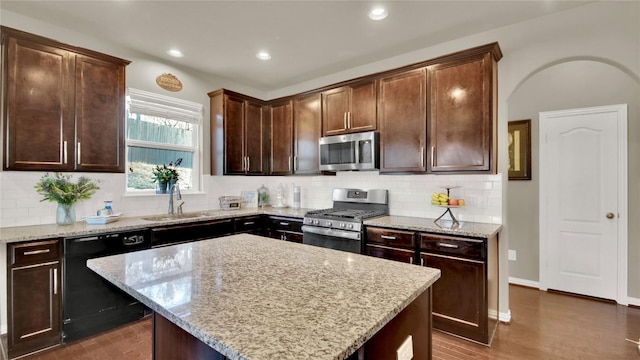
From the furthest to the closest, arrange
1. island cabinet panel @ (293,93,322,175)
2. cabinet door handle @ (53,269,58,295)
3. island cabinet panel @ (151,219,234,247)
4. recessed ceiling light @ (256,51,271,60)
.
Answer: island cabinet panel @ (293,93,322,175) < recessed ceiling light @ (256,51,271,60) < island cabinet panel @ (151,219,234,247) < cabinet door handle @ (53,269,58,295)

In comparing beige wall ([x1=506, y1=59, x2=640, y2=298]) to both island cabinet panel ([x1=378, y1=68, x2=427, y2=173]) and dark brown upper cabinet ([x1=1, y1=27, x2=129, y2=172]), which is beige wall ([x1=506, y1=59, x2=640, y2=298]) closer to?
island cabinet panel ([x1=378, y1=68, x2=427, y2=173])

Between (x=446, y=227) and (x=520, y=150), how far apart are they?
201 centimetres

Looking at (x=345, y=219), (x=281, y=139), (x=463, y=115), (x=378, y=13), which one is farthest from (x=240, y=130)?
(x=463, y=115)

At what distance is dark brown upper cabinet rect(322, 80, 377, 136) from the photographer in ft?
11.1

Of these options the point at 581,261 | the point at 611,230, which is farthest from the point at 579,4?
the point at 581,261

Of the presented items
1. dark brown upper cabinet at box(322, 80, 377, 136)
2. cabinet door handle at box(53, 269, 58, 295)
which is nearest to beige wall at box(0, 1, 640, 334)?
dark brown upper cabinet at box(322, 80, 377, 136)

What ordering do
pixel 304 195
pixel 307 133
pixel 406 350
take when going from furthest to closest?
pixel 304 195, pixel 307 133, pixel 406 350

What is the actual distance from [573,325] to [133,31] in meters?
4.98

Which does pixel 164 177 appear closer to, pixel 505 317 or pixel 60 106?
pixel 60 106

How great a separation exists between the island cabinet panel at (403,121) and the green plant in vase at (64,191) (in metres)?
3.01

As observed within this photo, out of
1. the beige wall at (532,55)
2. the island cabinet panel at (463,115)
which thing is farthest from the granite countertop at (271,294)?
the beige wall at (532,55)

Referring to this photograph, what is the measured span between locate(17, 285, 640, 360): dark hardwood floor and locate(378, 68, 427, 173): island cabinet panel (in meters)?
1.62

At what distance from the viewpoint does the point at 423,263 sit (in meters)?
2.62

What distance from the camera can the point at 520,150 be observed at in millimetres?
3805
